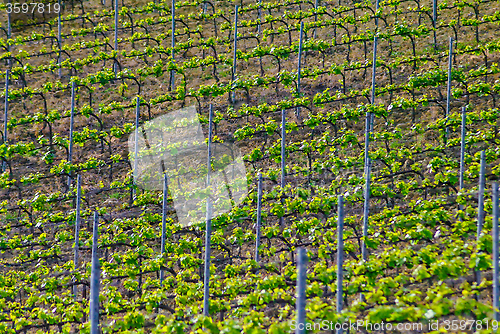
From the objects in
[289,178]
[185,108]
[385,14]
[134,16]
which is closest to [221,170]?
[289,178]

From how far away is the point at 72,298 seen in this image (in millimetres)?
9148

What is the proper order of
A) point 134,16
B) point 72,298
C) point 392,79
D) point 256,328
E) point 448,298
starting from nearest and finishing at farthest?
point 256,328 < point 448,298 < point 72,298 < point 392,79 < point 134,16

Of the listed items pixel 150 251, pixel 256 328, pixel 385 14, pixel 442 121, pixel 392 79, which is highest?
pixel 385 14

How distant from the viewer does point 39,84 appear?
16016mm

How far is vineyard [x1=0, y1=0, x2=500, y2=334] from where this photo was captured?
25.7 ft

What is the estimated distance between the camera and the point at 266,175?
11.0m

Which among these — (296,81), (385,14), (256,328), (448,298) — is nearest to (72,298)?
(256,328)

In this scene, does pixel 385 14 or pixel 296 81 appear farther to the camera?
pixel 385 14

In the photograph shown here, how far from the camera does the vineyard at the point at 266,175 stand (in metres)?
7.83

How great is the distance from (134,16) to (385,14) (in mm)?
7923

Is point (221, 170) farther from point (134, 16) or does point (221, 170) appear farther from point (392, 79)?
point (134, 16)

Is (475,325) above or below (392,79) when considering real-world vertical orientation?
below

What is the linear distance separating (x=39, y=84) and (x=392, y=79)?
9241 mm

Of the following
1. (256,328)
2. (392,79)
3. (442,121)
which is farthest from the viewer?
(392,79)
